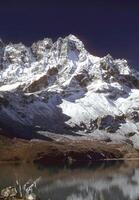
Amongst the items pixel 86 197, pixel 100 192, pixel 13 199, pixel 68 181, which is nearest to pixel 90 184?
pixel 68 181

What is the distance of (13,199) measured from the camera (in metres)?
87.5

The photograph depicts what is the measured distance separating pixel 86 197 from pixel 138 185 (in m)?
27.1

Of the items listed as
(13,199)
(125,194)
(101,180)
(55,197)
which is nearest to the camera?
(13,199)

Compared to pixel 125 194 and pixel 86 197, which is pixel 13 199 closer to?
pixel 86 197

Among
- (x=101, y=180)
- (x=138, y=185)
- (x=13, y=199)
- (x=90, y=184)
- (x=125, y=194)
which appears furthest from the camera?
(x=101, y=180)

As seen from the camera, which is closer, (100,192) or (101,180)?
(100,192)

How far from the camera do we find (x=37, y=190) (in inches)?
5133

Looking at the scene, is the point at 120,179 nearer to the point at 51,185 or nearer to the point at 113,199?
the point at 51,185

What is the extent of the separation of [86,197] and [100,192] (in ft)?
41.7

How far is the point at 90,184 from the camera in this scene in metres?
161

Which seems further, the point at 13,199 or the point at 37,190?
the point at 37,190

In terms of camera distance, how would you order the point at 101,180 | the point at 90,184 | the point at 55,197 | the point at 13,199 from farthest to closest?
the point at 101,180
the point at 90,184
the point at 55,197
the point at 13,199

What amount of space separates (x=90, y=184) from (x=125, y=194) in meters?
29.4

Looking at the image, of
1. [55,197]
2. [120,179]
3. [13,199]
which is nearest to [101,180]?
[120,179]
